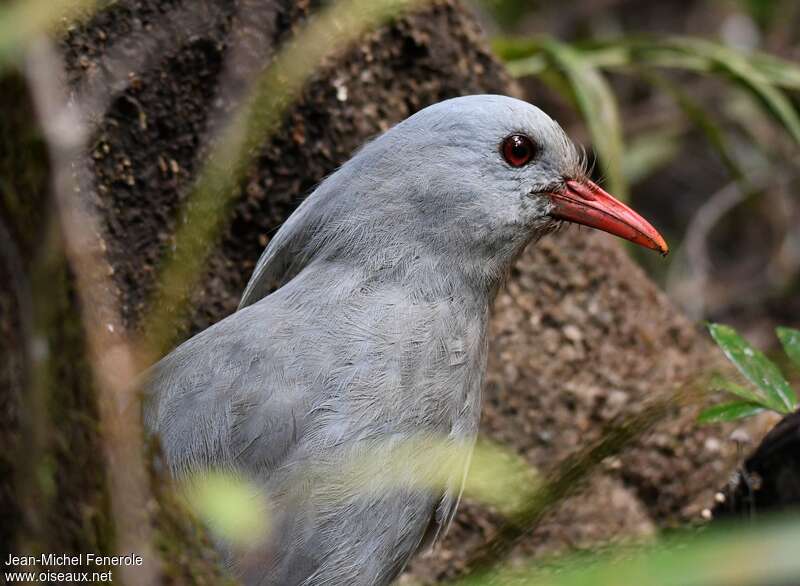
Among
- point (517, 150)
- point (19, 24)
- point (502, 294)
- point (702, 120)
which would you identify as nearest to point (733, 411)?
point (517, 150)

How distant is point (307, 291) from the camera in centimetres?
264

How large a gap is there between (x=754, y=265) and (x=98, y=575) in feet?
19.8

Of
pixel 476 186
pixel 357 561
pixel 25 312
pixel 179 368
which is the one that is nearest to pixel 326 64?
pixel 476 186

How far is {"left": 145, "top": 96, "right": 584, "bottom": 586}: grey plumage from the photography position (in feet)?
7.92

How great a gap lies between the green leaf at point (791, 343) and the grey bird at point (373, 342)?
0.41 metres

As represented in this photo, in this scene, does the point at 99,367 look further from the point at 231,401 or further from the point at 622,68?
the point at 622,68

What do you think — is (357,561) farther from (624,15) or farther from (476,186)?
(624,15)

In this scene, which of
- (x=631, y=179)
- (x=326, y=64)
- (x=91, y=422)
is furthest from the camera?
(x=631, y=179)

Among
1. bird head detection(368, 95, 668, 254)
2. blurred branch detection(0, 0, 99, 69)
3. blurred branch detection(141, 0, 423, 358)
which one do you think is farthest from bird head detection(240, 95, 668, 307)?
blurred branch detection(0, 0, 99, 69)

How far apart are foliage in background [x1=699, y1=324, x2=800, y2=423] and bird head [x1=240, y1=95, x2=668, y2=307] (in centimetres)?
50

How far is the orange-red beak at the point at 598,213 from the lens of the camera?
2.82 meters

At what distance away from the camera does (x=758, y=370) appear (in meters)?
2.67

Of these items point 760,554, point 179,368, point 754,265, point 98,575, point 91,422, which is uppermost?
point 754,265

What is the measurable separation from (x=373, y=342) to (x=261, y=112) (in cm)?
101
